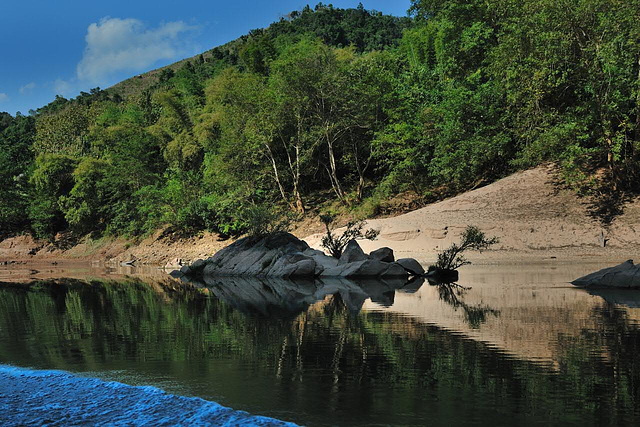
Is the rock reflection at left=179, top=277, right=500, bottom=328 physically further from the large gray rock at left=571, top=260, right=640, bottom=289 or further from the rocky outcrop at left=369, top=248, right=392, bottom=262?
the large gray rock at left=571, top=260, right=640, bottom=289

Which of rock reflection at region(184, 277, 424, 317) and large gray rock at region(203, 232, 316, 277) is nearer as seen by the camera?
rock reflection at region(184, 277, 424, 317)

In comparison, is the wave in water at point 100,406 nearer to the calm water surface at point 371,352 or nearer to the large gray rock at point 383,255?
the calm water surface at point 371,352

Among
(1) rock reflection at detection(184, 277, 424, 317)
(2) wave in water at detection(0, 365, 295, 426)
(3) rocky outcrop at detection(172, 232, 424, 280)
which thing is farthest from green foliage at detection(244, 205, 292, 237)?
(2) wave in water at detection(0, 365, 295, 426)

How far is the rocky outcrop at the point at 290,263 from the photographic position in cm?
1895

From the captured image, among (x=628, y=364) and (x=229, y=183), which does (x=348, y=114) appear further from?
(x=628, y=364)

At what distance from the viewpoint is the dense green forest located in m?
25.0

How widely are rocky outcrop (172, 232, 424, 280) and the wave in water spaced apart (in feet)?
47.1

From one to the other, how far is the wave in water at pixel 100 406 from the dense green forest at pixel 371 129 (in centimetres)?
1864

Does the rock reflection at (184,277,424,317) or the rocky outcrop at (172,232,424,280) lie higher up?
the rocky outcrop at (172,232,424,280)

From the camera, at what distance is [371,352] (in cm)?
630

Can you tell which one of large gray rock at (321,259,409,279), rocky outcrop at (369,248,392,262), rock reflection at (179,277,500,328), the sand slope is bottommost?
rock reflection at (179,277,500,328)

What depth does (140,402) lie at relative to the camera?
4.36m

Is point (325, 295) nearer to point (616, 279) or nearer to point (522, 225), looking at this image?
point (616, 279)

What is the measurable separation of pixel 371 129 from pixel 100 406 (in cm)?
3398
